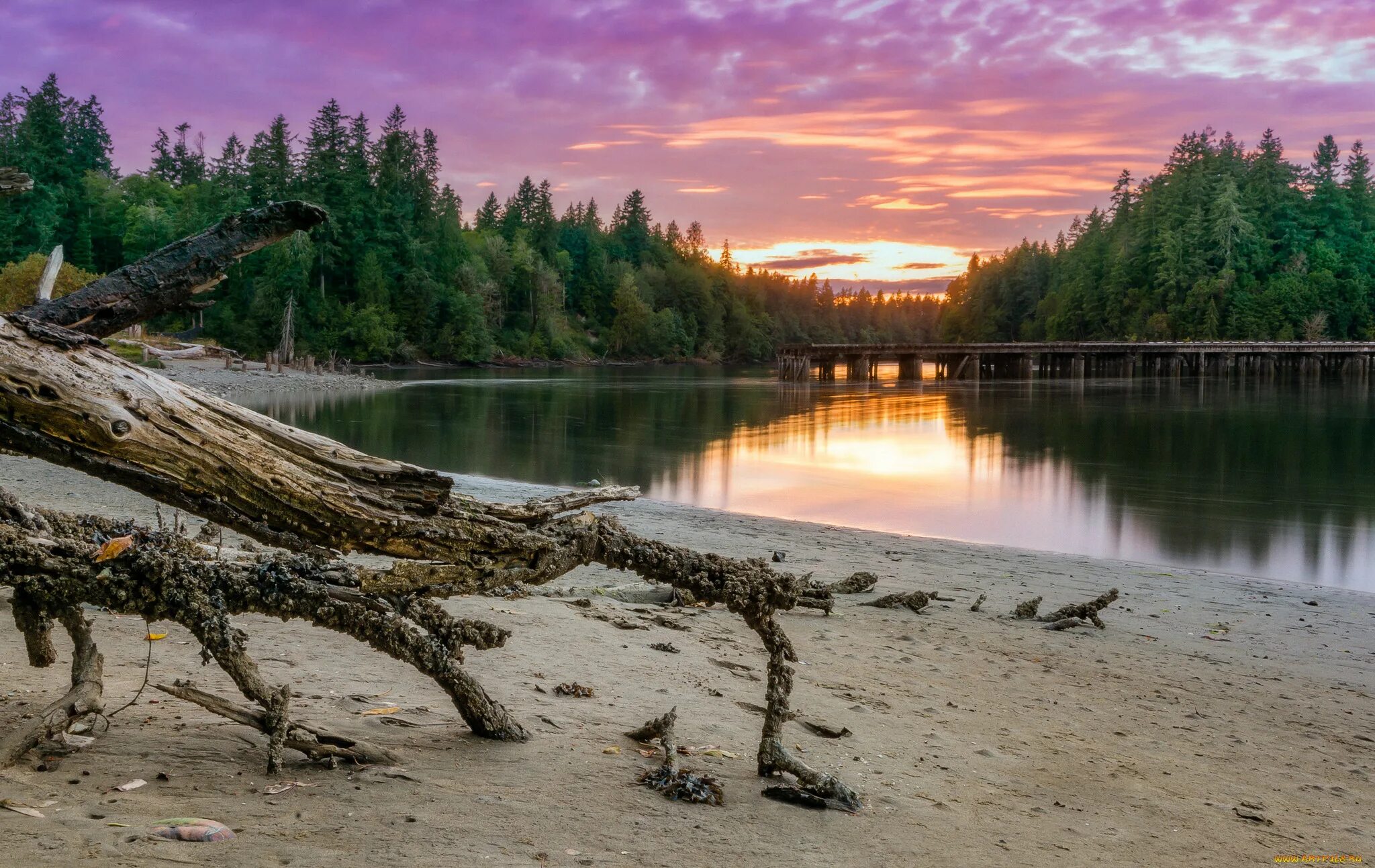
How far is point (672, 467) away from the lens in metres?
24.4

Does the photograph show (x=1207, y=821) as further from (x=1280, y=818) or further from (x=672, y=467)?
(x=672, y=467)

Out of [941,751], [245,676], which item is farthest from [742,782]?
[245,676]

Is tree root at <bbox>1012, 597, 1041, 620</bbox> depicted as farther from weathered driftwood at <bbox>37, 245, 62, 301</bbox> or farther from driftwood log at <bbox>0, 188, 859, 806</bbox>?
weathered driftwood at <bbox>37, 245, 62, 301</bbox>

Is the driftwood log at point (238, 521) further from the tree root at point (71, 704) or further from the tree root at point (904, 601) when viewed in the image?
the tree root at point (904, 601)

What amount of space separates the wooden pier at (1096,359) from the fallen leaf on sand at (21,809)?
207ft

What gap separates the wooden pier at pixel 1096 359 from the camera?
68.8m

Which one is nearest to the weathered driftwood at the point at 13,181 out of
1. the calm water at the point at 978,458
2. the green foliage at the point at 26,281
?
the calm water at the point at 978,458

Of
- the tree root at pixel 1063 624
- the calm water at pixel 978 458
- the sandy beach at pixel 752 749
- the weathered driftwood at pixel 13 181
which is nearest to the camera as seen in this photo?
the weathered driftwood at pixel 13 181

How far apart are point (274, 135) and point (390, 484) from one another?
92570mm

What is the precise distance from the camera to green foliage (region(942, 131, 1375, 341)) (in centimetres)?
8831

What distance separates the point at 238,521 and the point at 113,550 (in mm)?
562

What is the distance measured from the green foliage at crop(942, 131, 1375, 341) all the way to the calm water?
130 feet

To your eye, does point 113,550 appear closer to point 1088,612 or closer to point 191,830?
point 191,830

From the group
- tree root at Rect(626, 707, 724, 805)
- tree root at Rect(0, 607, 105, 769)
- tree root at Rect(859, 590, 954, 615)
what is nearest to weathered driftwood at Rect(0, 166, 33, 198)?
tree root at Rect(0, 607, 105, 769)
